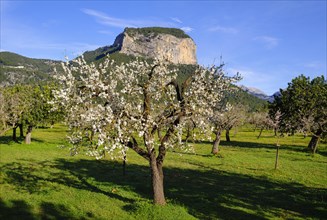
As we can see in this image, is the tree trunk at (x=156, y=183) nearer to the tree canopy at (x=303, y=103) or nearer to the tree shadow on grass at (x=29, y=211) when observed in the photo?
the tree shadow on grass at (x=29, y=211)

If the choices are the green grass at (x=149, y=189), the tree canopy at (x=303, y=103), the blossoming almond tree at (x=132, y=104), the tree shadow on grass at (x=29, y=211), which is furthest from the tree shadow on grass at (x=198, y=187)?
the tree canopy at (x=303, y=103)

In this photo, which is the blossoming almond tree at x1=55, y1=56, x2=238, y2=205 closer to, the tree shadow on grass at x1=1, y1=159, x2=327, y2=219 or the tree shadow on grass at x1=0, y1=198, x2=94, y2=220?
the tree shadow on grass at x1=0, y1=198, x2=94, y2=220

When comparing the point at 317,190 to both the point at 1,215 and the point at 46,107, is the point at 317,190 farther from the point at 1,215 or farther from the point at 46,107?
the point at 46,107

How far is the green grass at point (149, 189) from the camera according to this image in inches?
725

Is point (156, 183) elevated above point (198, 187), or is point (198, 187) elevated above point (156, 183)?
point (156, 183)

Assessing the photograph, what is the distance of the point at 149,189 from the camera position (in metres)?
24.1

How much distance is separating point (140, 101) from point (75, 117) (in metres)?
4.00

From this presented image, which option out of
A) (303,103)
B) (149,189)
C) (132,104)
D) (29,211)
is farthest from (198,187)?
(303,103)

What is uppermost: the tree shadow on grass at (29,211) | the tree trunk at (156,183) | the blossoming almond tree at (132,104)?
the blossoming almond tree at (132,104)

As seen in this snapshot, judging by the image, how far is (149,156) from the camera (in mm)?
18922

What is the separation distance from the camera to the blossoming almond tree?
16.8 metres

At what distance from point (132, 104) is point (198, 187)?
11.1 m

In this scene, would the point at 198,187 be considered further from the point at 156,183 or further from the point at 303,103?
the point at 303,103

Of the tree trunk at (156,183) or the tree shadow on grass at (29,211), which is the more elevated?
the tree trunk at (156,183)
